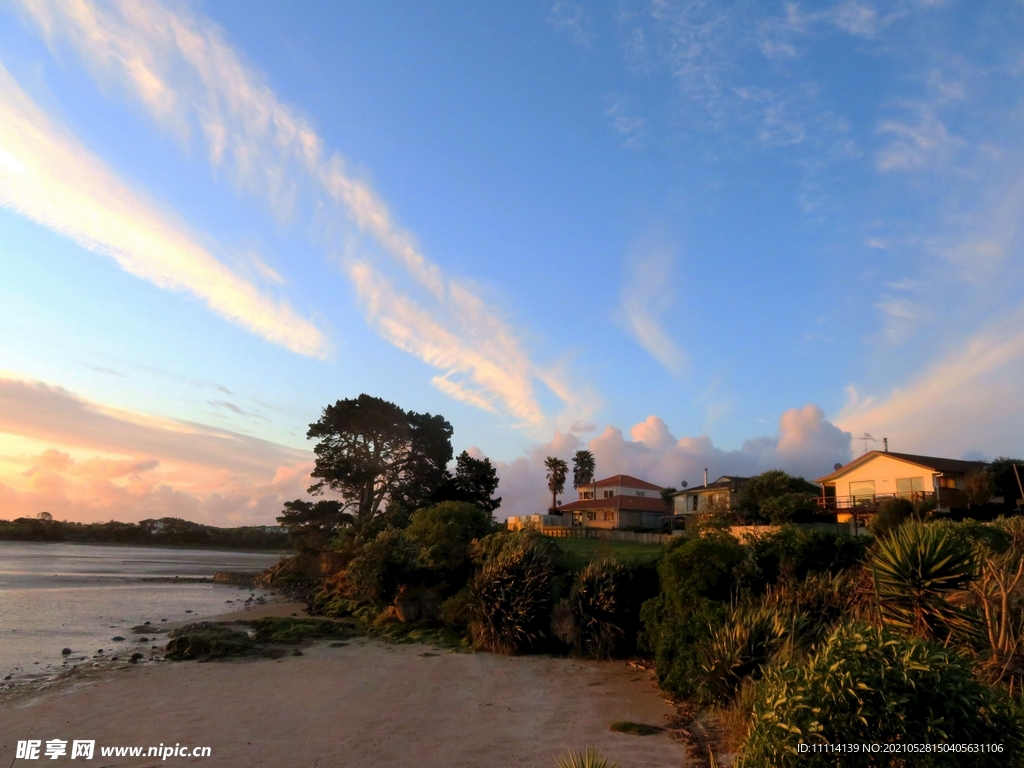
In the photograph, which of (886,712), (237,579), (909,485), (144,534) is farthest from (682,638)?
(144,534)

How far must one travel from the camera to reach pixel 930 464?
4116cm

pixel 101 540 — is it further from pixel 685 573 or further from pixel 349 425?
pixel 685 573

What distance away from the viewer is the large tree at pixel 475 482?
165 ft

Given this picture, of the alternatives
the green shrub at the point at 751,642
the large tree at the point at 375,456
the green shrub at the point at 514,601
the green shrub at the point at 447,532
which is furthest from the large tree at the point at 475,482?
the green shrub at the point at 751,642

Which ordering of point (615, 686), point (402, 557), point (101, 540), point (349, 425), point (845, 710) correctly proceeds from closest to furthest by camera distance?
1. point (845, 710)
2. point (615, 686)
3. point (402, 557)
4. point (349, 425)
5. point (101, 540)

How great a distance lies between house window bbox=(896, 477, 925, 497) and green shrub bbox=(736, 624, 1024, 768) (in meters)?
38.6

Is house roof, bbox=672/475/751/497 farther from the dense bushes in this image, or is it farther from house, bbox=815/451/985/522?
the dense bushes

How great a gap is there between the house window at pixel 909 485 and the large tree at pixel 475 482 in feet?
89.3

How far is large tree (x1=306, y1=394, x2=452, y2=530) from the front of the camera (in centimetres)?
4556

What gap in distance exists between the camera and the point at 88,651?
16750 millimetres

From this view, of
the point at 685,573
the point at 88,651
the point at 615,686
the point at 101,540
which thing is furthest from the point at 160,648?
the point at 101,540

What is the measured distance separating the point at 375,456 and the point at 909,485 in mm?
34250

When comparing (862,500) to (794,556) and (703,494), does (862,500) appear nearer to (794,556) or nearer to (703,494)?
(703,494)

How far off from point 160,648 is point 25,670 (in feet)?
10.4
